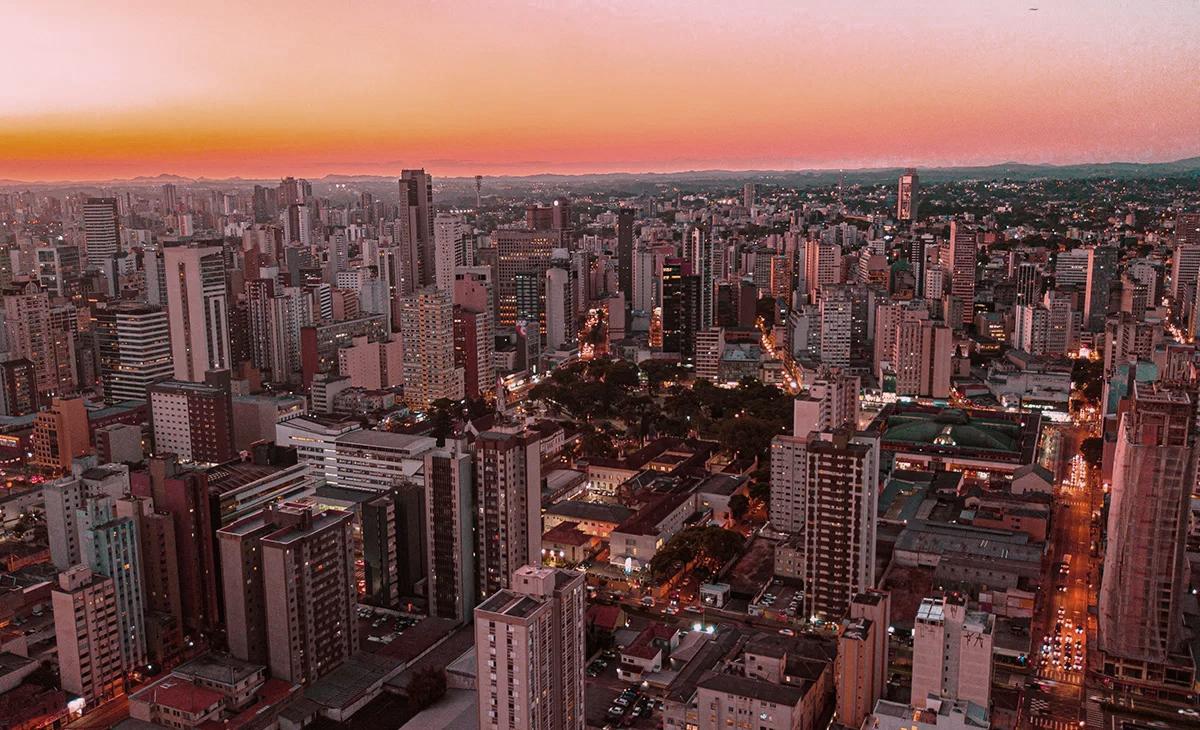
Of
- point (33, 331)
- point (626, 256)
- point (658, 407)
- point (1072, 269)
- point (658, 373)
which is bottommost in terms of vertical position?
A: point (658, 407)

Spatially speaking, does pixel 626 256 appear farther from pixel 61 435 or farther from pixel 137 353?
pixel 61 435

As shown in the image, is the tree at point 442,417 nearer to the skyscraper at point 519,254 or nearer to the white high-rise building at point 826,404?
the white high-rise building at point 826,404

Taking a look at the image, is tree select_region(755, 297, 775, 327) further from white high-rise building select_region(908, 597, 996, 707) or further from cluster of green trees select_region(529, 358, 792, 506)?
white high-rise building select_region(908, 597, 996, 707)

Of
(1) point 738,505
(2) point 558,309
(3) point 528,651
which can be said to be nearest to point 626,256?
(2) point 558,309

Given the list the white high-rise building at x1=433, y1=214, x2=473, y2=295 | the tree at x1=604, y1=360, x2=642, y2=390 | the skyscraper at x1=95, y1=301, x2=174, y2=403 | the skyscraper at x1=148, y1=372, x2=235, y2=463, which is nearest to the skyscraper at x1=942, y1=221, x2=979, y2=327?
the tree at x1=604, y1=360, x2=642, y2=390

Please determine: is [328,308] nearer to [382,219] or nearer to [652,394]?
[652,394]

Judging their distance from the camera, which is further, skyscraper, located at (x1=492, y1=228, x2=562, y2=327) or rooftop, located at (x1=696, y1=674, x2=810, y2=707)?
skyscraper, located at (x1=492, y1=228, x2=562, y2=327)
